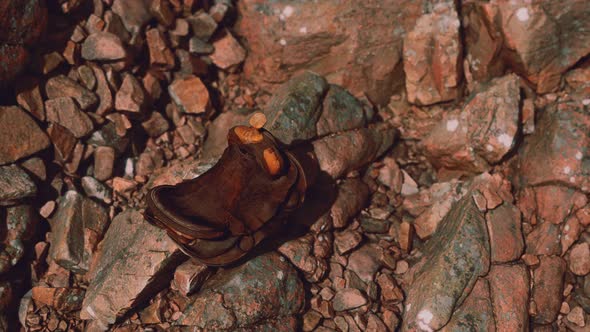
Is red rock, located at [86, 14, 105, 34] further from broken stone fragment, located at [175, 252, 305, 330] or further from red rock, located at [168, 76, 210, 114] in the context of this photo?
broken stone fragment, located at [175, 252, 305, 330]

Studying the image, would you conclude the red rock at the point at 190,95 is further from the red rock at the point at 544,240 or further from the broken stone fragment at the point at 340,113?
the red rock at the point at 544,240

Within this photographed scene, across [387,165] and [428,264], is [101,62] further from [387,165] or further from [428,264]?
[428,264]

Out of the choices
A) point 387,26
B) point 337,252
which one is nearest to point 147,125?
point 337,252

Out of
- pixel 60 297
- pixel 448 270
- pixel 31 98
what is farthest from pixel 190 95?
pixel 448 270

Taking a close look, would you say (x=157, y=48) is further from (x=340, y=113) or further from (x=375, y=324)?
(x=375, y=324)

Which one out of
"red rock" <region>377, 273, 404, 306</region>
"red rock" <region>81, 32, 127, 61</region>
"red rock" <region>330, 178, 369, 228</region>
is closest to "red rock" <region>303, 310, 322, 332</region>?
"red rock" <region>377, 273, 404, 306</region>
